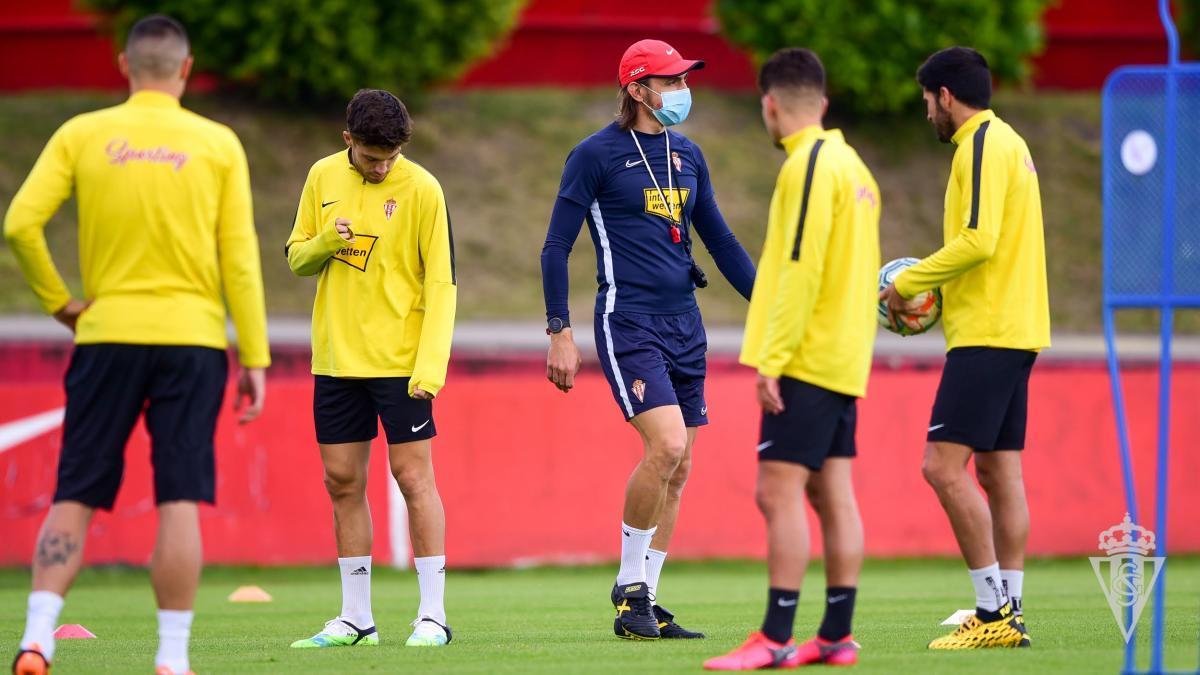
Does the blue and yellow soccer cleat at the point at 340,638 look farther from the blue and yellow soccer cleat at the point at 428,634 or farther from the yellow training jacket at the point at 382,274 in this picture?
the yellow training jacket at the point at 382,274

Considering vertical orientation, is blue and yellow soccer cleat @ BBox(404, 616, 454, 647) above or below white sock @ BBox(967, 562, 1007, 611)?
below

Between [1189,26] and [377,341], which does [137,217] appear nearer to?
[377,341]

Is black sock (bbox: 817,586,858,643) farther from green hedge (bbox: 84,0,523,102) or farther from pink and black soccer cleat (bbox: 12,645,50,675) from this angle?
green hedge (bbox: 84,0,523,102)

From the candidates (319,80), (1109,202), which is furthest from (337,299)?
(319,80)

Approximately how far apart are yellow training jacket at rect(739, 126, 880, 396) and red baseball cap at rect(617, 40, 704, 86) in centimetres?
155

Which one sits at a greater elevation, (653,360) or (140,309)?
(140,309)

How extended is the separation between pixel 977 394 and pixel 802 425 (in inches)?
46.9

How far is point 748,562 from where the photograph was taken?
13.0 m

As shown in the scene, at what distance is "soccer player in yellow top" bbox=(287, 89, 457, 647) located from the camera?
6926 millimetres

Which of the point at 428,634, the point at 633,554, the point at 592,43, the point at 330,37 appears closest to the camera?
the point at 428,634

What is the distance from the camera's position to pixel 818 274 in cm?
553

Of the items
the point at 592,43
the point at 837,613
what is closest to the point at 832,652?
the point at 837,613

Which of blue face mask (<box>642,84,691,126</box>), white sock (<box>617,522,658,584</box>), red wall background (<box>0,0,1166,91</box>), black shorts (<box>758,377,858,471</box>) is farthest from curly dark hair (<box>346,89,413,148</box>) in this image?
red wall background (<box>0,0,1166,91</box>)

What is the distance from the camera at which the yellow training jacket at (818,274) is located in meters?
5.54
